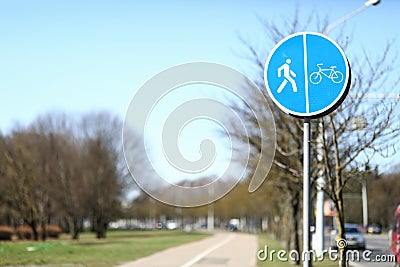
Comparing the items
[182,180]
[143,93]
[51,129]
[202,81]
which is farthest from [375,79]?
→ [51,129]

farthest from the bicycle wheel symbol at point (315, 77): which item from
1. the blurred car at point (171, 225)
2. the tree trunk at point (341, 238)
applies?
the blurred car at point (171, 225)

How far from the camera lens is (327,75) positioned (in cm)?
626

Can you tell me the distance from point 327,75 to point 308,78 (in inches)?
8.1

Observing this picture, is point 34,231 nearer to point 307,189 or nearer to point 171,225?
point 307,189

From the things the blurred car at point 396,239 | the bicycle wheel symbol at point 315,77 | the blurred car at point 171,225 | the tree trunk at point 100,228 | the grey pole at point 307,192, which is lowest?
the blurred car at point 171,225

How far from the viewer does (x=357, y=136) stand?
51.7 feet

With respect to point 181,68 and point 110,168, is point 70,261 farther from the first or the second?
point 110,168

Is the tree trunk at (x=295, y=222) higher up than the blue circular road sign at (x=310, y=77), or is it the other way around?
the blue circular road sign at (x=310, y=77)

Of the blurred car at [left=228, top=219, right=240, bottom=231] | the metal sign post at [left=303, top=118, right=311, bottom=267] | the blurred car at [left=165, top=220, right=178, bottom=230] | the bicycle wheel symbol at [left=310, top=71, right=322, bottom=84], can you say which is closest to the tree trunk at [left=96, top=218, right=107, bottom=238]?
the blurred car at [left=165, top=220, right=178, bottom=230]

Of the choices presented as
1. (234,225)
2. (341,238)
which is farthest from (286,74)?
(234,225)

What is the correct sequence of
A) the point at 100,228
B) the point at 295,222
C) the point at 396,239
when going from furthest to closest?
the point at 100,228, the point at 295,222, the point at 396,239

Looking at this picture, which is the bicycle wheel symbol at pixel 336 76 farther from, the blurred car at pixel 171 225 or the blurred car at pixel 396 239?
the blurred car at pixel 171 225

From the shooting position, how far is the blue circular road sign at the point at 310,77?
245 inches

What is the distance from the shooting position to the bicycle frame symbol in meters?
6.22
